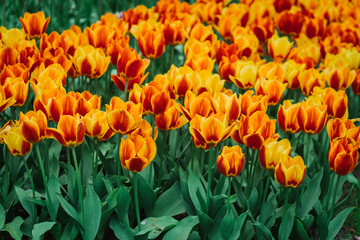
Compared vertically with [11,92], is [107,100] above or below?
below

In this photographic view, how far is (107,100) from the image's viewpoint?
317 cm

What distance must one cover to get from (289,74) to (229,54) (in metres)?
0.39

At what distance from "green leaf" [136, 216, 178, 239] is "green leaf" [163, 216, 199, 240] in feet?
0.10

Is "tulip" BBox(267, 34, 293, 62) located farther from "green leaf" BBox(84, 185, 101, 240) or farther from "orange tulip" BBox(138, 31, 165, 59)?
"green leaf" BBox(84, 185, 101, 240)

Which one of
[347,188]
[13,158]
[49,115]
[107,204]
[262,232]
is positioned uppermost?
[49,115]

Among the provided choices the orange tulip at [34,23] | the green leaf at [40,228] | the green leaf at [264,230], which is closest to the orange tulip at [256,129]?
the green leaf at [264,230]

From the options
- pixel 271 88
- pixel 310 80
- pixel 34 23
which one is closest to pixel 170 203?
pixel 271 88

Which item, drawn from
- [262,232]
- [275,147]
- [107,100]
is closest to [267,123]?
[275,147]

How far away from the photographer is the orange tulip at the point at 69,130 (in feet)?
5.84

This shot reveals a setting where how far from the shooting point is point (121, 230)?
2.10 metres

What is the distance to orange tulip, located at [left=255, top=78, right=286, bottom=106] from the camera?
7.83 ft

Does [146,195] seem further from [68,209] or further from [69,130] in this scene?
[69,130]

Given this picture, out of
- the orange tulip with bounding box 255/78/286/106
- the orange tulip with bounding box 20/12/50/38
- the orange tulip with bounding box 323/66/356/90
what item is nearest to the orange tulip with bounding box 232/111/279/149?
the orange tulip with bounding box 255/78/286/106

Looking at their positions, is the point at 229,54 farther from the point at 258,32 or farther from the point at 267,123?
the point at 267,123
